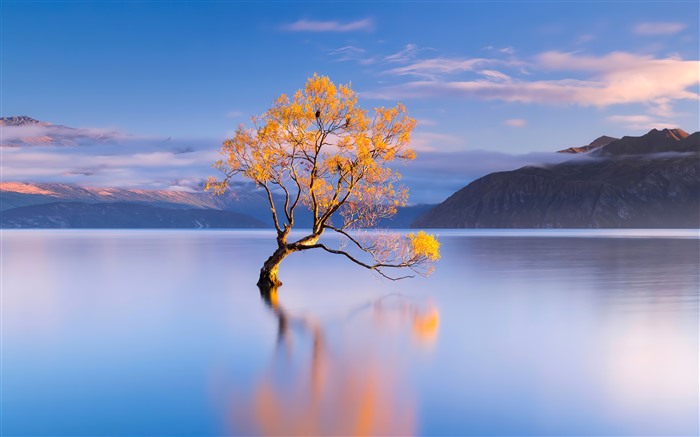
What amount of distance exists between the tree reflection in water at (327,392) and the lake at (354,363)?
0.18 ft

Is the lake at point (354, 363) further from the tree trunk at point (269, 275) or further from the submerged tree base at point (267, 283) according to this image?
the submerged tree base at point (267, 283)

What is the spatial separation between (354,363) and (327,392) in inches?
137

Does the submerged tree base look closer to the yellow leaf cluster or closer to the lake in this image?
the lake

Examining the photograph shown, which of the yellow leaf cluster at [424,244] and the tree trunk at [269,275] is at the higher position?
the yellow leaf cluster at [424,244]

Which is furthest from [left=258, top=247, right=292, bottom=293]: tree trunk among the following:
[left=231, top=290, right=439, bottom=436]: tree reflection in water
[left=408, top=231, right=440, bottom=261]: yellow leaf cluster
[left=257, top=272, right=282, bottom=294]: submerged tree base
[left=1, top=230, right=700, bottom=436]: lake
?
[left=231, top=290, right=439, bottom=436]: tree reflection in water

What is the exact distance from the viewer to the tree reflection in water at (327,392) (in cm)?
1267

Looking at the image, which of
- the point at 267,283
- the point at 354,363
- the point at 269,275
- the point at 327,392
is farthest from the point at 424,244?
the point at 327,392

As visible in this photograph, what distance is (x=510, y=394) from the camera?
1516 centimetres

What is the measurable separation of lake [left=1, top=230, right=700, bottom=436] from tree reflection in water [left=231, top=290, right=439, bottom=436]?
56 mm

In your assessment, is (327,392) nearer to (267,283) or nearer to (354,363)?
(354,363)

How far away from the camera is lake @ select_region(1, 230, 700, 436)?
13.3m

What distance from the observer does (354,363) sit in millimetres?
18625

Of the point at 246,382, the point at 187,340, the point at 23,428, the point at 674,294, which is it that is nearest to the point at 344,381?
the point at 246,382

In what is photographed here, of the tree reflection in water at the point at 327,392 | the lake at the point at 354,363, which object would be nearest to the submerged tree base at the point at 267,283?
the lake at the point at 354,363
